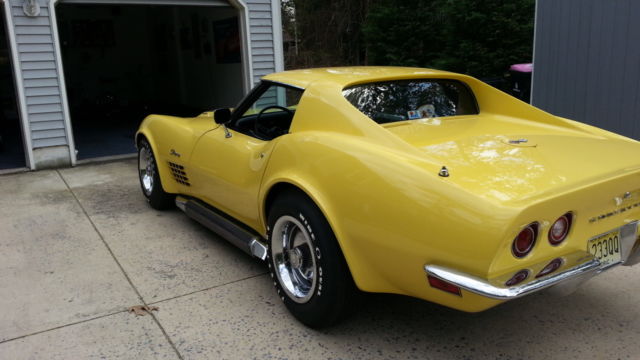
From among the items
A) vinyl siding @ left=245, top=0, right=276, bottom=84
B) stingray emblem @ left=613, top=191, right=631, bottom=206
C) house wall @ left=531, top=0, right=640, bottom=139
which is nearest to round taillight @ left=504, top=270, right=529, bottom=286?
stingray emblem @ left=613, top=191, right=631, bottom=206

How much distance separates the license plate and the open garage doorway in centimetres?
941

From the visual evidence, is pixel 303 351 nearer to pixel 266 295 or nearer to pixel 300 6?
pixel 266 295

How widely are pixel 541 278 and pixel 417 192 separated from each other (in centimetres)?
66

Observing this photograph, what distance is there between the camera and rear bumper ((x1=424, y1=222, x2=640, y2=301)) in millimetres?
2148

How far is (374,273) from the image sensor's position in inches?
103

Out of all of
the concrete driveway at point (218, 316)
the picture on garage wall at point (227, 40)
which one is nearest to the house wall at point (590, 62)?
the concrete driveway at point (218, 316)

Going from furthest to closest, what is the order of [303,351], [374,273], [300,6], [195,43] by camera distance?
[300,6] → [195,43] → [303,351] → [374,273]

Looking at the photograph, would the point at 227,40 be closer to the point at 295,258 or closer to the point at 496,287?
the point at 295,258

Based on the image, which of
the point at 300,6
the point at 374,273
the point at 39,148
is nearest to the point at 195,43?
the point at 39,148

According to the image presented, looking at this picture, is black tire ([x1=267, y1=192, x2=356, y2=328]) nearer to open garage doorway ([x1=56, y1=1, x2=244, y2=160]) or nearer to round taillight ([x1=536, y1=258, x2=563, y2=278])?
round taillight ([x1=536, y1=258, x2=563, y2=278])

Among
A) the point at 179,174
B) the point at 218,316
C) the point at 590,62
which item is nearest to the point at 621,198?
the point at 218,316

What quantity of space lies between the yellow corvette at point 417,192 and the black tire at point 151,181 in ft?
4.08

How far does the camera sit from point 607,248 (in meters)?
2.57

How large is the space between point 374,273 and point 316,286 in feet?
1.34
